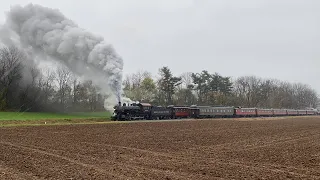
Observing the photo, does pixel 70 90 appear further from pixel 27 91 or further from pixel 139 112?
pixel 139 112

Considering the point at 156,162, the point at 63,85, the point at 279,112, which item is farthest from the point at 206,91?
the point at 156,162

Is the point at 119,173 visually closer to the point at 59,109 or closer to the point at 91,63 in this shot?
the point at 91,63

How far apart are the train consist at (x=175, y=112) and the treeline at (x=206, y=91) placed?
18.9 metres

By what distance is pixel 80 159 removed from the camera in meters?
13.9

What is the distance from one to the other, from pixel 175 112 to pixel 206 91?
178 ft

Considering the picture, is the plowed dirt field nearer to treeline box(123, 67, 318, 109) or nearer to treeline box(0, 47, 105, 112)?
treeline box(0, 47, 105, 112)

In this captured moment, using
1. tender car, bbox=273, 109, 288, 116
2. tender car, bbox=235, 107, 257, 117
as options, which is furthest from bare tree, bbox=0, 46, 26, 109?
tender car, bbox=273, 109, 288, 116

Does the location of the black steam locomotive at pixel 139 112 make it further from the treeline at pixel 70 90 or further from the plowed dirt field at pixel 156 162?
the plowed dirt field at pixel 156 162

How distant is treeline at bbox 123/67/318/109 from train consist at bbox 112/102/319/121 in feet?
61.9

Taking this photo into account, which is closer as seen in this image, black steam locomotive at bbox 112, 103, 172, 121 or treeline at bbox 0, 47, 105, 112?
black steam locomotive at bbox 112, 103, 172, 121

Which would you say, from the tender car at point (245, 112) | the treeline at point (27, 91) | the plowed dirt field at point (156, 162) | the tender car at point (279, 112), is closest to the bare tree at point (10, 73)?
the treeline at point (27, 91)

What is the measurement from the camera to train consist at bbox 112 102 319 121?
45.9 metres

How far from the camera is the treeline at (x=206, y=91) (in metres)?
91.6

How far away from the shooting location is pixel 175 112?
193 ft
